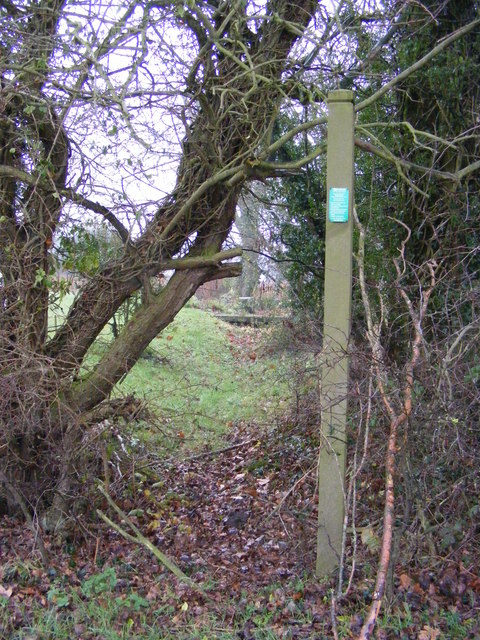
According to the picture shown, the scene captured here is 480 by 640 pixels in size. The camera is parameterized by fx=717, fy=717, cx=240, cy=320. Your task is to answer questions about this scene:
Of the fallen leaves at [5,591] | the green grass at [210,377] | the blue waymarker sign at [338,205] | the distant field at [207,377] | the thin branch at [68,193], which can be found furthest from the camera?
the green grass at [210,377]

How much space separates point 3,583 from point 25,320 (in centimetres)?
250

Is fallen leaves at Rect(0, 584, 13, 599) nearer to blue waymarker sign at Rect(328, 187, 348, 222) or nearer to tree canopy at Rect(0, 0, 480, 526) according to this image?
tree canopy at Rect(0, 0, 480, 526)

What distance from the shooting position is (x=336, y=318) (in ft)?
17.1

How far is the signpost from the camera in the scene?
5168 mm

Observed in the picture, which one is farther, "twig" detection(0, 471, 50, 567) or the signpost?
"twig" detection(0, 471, 50, 567)

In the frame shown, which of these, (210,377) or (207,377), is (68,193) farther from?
(210,377)

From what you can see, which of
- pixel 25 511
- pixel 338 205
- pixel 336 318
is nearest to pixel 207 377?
pixel 25 511

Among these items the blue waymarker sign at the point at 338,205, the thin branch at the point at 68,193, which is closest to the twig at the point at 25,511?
the thin branch at the point at 68,193

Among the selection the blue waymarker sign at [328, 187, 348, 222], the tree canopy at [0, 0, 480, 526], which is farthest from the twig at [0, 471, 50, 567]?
the blue waymarker sign at [328, 187, 348, 222]

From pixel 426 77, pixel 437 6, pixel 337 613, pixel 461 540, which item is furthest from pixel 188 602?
pixel 437 6

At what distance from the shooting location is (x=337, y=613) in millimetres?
4703

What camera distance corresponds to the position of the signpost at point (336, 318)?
517cm

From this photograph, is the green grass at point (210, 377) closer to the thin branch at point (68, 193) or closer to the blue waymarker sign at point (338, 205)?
the thin branch at point (68, 193)

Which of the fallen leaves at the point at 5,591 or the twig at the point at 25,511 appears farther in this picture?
the twig at the point at 25,511
